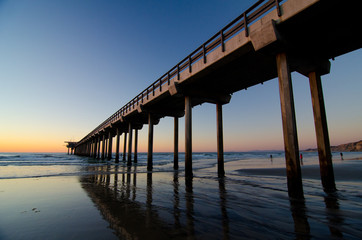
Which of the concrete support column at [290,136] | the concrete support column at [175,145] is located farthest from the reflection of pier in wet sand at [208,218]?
the concrete support column at [175,145]

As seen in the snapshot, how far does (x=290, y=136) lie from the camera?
5684mm

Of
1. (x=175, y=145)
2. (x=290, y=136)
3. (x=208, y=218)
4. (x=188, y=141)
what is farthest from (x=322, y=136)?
(x=175, y=145)

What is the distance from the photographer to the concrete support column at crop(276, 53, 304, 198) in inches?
215

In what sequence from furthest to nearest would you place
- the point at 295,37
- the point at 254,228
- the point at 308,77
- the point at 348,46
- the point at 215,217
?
the point at 308,77 < the point at 348,46 < the point at 295,37 < the point at 215,217 < the point at 254,228

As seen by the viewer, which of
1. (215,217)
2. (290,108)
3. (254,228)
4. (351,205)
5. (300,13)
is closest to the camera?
(254,228)

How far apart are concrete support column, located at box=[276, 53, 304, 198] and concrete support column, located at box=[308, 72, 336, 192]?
2.33m

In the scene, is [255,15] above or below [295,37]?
above

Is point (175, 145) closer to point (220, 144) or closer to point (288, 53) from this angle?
point (220, 144)

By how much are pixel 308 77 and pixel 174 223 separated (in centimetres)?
880

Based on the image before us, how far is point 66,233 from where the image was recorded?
2582 millimetres

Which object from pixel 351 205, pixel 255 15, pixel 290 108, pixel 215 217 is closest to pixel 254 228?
pixel 215 217

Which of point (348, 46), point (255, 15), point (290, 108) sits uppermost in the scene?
point (255, 15)

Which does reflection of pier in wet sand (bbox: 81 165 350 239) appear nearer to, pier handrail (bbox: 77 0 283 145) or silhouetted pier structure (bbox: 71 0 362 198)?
silhouetted pier structure (bbox: 71 0 362 198)

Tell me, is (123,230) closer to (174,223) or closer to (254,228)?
(174,223)
